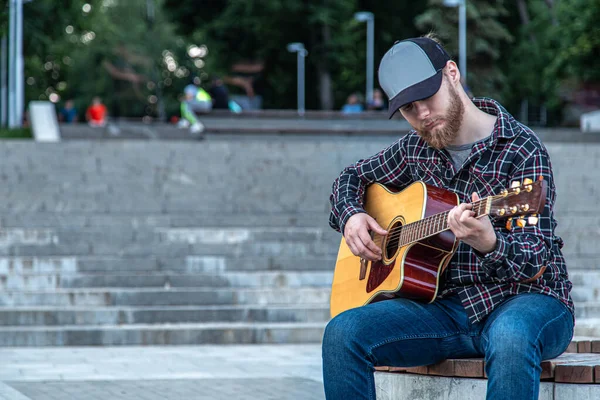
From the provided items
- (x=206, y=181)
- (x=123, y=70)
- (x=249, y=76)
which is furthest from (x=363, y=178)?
(x=123, y=70)

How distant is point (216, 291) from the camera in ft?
33.1

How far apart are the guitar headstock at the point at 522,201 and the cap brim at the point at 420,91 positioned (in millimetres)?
537

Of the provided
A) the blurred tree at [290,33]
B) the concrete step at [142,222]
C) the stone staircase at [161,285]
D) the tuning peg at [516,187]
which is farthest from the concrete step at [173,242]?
the blurred tree at [290,33]

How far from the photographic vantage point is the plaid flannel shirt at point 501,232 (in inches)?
147

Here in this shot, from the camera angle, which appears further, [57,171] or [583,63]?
[583,63]

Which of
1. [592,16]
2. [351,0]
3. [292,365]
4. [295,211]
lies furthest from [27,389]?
[351,0]

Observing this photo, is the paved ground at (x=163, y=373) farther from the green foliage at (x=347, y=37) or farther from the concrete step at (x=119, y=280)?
the green foliage at (x=347, y=37)

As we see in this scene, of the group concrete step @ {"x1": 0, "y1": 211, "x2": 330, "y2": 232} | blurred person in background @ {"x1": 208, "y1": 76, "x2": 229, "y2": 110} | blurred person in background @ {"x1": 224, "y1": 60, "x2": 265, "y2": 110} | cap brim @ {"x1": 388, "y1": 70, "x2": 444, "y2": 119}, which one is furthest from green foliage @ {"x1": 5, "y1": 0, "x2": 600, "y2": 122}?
cap brim @ {"x1": 388, "y1": 70, "x2": 444, "y2": 119}

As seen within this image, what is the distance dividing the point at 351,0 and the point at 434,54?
1770 inches

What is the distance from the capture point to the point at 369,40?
1897 inches

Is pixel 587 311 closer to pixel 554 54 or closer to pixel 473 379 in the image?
pixel 473 379

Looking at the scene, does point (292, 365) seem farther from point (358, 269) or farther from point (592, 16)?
point (592, 16)

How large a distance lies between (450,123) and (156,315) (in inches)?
236

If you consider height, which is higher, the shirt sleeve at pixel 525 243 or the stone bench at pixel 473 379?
the shirt sleeve at pixel 525 243
